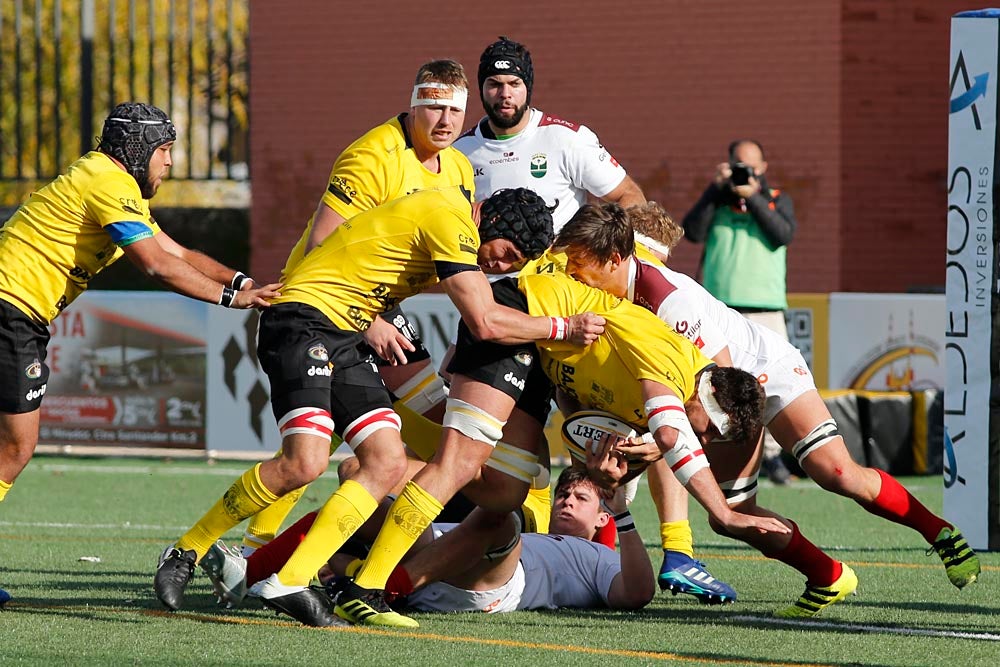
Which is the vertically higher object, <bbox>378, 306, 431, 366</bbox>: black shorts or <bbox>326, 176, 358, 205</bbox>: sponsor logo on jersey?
<bbox>326, 176, 358, 205</bbox>: sponsor logo on jersey

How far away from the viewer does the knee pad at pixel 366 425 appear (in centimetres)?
645

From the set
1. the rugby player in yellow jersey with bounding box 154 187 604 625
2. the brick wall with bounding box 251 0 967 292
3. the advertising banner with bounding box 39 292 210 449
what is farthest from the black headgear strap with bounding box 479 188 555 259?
the brick wall with bounding box 251 0 967 292

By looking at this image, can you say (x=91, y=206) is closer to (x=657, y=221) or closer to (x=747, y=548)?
(x=657, y=221)

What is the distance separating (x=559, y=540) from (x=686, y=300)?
1.14 meters

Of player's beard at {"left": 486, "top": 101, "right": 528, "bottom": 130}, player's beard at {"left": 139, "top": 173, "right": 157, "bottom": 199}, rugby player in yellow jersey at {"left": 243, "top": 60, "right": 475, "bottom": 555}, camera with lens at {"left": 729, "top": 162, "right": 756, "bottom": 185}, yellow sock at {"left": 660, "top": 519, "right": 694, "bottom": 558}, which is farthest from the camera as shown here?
camera with lens at {"left": 729, "top": 162, "right": 756, "bottom": 185}

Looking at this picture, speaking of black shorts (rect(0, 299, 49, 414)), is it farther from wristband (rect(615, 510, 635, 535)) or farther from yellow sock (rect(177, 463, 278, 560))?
wristband (rect(615, 510, 635, 535))

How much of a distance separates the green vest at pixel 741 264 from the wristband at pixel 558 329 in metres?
5.78

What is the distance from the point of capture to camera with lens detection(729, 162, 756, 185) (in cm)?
1207

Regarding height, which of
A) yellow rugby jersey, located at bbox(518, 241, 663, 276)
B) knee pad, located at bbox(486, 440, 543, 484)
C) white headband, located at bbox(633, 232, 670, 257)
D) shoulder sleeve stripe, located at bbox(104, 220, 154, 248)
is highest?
white headband, located at bbox(633, 232, 670, 257)

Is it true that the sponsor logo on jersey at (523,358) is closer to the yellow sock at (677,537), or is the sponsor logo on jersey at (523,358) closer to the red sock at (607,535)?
the yellow sock at (677,537)

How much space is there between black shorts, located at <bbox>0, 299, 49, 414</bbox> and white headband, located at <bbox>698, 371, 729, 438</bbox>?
261cm

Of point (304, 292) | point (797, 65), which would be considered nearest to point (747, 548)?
point (304, 292)

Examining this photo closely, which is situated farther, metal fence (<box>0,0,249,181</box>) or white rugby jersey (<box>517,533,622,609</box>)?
metal fence (<box>0,0,249,181</box>)

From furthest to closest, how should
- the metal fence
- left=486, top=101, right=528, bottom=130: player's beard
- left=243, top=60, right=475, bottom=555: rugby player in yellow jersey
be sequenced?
the metal fence, left=486, top=101, right=528, bottom=130: player's beard, left=243, top=60, right=475, bottom=555: rugby player in yellow jersey
